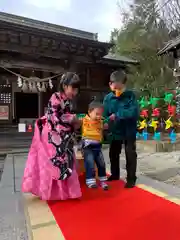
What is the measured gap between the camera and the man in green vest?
3.39 metres

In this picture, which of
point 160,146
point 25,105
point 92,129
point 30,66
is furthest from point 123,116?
point 25,105

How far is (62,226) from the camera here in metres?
2.27

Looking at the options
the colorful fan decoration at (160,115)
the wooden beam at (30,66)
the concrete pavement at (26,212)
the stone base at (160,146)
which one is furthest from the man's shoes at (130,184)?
the wooden beam at (30,66)

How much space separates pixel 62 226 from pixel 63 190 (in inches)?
28.8

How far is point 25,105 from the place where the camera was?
1441 centimetres

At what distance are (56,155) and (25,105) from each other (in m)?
11.9

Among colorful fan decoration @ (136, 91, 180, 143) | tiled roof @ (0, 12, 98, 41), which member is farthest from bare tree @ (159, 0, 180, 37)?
colorful fan decoration @ (136, 91, 180, 143)

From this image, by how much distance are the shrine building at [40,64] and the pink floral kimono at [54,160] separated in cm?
801

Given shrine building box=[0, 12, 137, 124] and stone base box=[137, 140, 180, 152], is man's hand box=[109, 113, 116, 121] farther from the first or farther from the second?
shrine building box=[0, 12, 137, 124]

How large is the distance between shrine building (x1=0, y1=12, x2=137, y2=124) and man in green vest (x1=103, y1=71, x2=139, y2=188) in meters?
7.76

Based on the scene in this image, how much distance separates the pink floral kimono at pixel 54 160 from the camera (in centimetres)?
296

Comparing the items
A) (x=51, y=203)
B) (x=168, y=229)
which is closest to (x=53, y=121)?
(x=51, y=203)

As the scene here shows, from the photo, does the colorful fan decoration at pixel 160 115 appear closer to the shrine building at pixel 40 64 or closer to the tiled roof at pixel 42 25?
the shrine building at pixel 40 64

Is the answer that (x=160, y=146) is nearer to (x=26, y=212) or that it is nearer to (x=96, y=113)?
(x=96, y=113)
